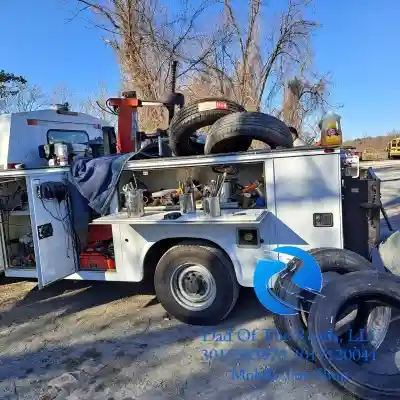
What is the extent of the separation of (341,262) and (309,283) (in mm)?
365

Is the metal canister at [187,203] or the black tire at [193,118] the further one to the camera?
the black tire at [193,118]

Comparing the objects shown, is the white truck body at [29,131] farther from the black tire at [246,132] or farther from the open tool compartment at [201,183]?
the black tire at [246,132]

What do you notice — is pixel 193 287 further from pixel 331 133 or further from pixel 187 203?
pixel 331 133

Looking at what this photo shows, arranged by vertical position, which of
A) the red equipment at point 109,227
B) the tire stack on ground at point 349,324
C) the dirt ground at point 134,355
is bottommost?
the dirt ground at point 134,355

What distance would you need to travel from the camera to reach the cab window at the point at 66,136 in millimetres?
5829

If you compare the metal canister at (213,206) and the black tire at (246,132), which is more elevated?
the black tire at (246,132)

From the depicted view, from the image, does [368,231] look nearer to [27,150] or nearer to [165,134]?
[165,134]

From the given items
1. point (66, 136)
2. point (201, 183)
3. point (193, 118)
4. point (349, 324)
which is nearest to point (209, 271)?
point (201, 183)

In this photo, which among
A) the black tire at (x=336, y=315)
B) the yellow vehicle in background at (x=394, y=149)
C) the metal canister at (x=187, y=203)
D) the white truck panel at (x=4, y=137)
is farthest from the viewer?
the yellow vehicle in background at (x=394, y=149)

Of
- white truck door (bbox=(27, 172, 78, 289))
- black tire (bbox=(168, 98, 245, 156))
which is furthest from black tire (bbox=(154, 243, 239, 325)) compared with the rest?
black tire (bbox=(168, 98, 245, 156))

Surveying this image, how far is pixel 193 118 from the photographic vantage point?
433 cm

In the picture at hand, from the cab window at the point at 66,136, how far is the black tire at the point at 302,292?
14.0ft

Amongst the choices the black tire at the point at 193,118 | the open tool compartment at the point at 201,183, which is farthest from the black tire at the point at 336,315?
the black tire at the point at 193,118

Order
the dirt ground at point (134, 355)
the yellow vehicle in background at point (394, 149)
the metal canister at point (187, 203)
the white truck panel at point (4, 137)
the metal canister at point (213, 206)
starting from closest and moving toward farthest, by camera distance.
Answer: the dirt ground at point (134, 355) < the metal canister at point (213, 206) < the metal canister at point (187, 203) < the white truck panel at point (4, 137) < the yellow vehicle in background at point (394, 149)
